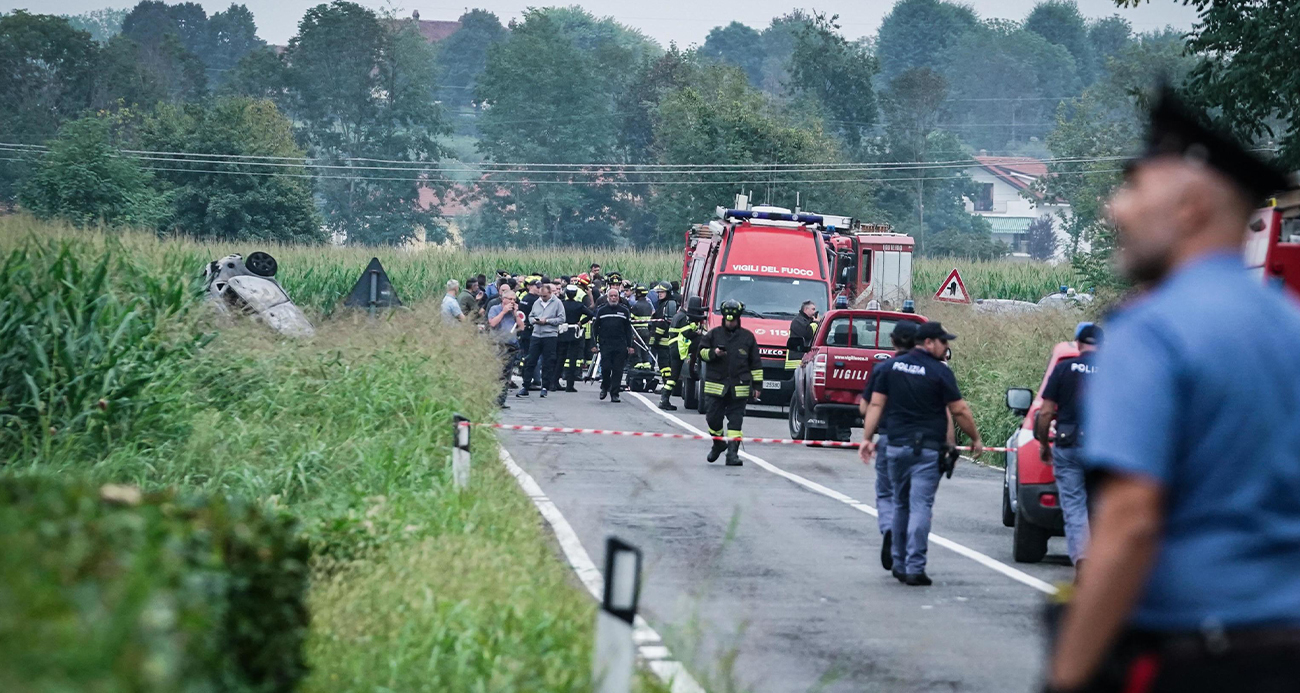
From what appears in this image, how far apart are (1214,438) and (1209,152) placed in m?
0.57

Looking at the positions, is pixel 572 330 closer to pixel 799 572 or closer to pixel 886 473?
pixel 886 473

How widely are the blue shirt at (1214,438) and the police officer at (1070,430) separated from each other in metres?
7.84

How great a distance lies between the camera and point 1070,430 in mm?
11047

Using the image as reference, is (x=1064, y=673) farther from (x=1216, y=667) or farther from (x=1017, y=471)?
(x=1017, y=471)

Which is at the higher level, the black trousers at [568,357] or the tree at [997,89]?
the tree at [997,89]

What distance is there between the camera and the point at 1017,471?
12.2m

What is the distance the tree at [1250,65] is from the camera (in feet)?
64.5

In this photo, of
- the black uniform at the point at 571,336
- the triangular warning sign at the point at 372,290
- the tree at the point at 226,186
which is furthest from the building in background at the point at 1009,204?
the triangular warning sign at the point at 372,290

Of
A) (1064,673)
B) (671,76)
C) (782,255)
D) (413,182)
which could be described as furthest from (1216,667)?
(671,76)

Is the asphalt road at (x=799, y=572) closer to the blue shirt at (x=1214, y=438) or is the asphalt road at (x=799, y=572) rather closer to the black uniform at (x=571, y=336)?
the blue shirt at (x=1214, y=438)

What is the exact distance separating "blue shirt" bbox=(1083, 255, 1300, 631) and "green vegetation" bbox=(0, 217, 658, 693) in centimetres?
177

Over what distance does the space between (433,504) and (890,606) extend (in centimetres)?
292

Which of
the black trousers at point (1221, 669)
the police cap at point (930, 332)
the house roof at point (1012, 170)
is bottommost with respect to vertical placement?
the police cap at point (930, 332)

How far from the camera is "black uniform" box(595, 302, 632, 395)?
2756cm
